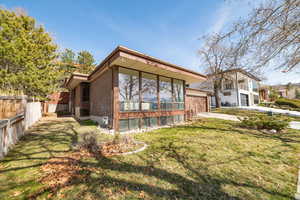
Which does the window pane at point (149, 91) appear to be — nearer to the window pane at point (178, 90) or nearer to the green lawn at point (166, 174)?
the window pane at point (178, 90)

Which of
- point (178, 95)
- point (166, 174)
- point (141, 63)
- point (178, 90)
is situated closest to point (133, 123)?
point (141, 63)

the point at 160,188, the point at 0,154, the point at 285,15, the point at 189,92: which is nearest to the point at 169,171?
the point at 160,188

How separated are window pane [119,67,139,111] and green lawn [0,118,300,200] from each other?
336 cm

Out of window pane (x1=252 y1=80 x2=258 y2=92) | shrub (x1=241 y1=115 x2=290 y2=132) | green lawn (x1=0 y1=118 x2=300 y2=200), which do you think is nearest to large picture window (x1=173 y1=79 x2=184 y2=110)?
shrub (x1=241 y1=115 x2=290 y2=132)

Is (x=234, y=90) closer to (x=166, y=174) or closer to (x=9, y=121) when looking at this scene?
(x=166, y=174)

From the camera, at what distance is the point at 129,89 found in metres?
7.36

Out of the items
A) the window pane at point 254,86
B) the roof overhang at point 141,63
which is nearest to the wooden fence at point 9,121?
the roof overhang at point 141,63

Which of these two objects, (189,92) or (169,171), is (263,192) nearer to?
(169,171)

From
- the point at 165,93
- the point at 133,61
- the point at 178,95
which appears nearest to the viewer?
the point at 133,61

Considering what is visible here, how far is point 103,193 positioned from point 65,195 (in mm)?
635

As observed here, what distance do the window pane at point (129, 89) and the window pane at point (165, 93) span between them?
2132mm

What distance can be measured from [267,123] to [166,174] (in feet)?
27.1

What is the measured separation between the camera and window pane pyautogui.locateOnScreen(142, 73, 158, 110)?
25.9 feet

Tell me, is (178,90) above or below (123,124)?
above
